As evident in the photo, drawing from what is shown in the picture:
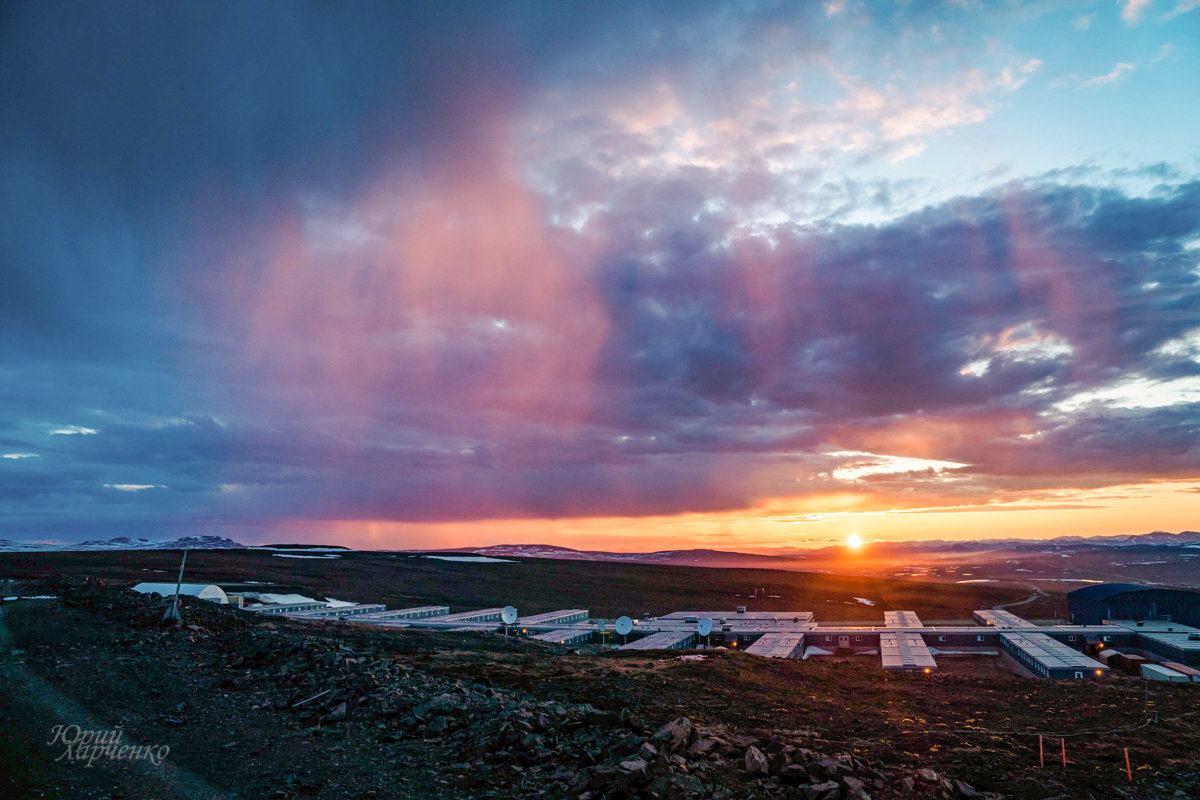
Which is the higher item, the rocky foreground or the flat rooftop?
the rocky foreground

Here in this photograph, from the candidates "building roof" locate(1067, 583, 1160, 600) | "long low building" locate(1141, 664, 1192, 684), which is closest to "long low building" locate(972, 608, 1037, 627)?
"building roof" locate(1067, 583, 1160, 600)

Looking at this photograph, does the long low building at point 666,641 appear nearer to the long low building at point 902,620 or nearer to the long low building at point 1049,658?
the long low building at point 1049,658

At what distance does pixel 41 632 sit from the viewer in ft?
81.9

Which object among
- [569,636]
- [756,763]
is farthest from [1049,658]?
[756,763]

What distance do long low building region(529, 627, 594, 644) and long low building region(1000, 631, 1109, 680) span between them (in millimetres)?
39456

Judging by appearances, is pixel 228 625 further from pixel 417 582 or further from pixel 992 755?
pixel 417 582

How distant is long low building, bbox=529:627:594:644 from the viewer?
63.7 m

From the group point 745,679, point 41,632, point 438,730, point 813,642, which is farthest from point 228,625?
point 813,642

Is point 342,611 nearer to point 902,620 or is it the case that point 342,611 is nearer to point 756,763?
point 902,620

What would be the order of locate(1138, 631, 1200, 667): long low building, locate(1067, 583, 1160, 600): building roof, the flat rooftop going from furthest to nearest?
1. locate(1067, 583, 1160, 600): building roof
2. locate(1138, 631, 1200, 667): long low building
3. the flat rooftop

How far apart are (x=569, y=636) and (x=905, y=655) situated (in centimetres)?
3206

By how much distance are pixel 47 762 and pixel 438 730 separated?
8145 millimetres

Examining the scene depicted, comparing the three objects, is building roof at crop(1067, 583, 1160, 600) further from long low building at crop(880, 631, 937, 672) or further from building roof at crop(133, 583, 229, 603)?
building roof at crop(133, 583, 229, 603)

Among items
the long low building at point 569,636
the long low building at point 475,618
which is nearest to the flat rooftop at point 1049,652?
the long low building at point 569,636
